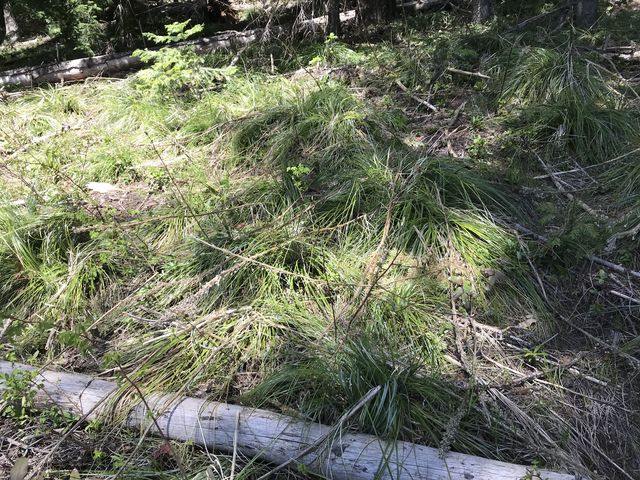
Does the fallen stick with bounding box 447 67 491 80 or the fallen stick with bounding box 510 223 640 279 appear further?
the fallen stick with bounding box 447 67 491 80

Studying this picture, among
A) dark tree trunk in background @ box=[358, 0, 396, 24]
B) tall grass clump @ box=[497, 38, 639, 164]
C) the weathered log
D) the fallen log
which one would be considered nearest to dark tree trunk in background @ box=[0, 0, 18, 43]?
the weathered log

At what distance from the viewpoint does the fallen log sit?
2.21 m

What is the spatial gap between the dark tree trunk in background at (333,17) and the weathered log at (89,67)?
0.89 metres

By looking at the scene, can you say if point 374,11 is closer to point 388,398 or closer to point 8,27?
point 388,398

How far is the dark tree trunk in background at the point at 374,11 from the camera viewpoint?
7285mm

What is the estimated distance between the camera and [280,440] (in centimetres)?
240

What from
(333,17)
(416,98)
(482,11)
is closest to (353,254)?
(416,98)

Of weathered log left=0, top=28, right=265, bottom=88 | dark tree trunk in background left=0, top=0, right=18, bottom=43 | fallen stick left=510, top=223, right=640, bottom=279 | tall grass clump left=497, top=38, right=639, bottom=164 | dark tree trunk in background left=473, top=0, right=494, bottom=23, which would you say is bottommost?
fallen stick left=510, top=223, right=640, bottom=279

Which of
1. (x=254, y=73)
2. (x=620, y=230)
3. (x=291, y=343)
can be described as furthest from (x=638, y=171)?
(x=254, y=73)

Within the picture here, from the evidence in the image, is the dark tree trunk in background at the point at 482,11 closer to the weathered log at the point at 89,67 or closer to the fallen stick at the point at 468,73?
the fallen stick at the point at 468,73

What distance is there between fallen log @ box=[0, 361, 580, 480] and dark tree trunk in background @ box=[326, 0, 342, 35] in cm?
558

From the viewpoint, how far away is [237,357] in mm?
2963

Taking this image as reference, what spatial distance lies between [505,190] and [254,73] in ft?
11.0

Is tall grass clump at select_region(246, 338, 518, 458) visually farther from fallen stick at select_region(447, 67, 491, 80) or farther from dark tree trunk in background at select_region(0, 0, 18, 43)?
dark tree trunk in background at select_region(0, 0, 18, 43)
